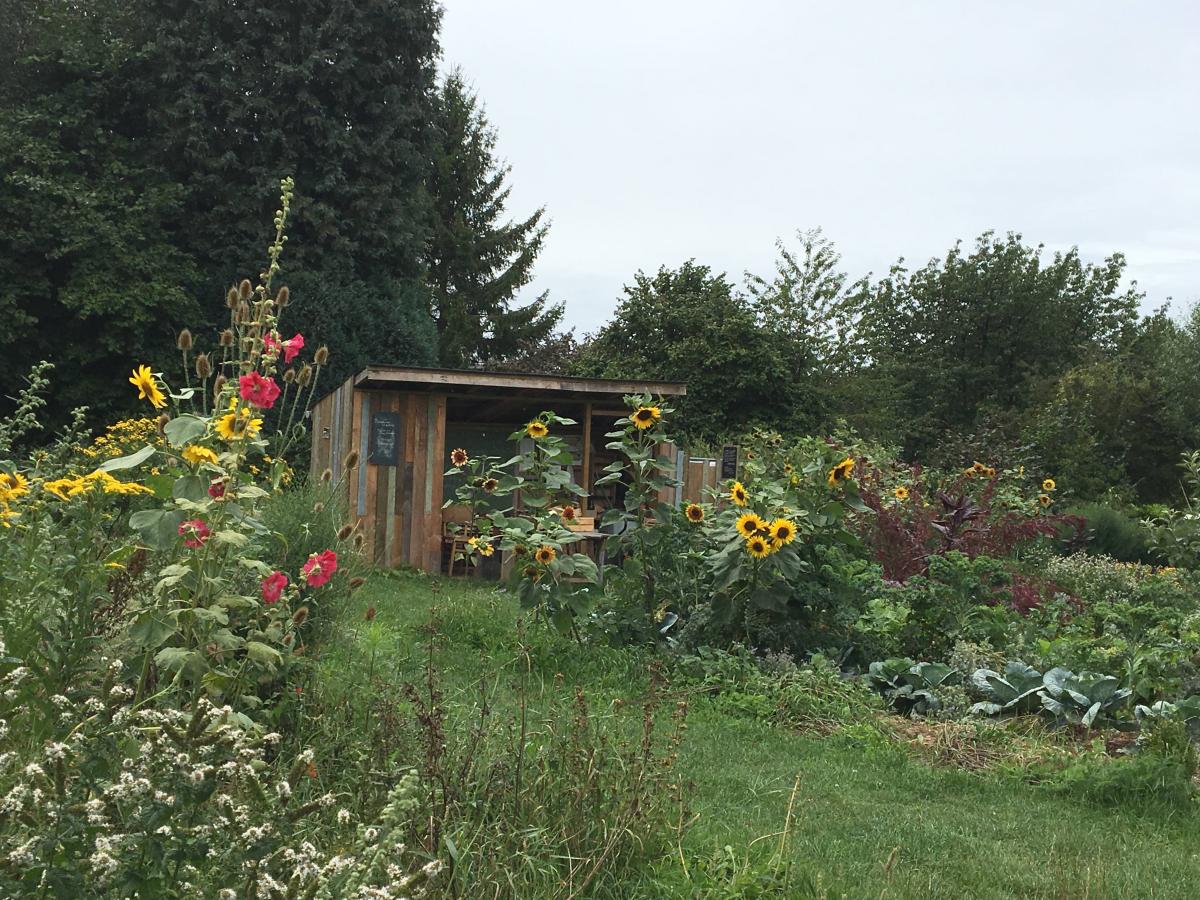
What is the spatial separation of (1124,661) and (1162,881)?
8.05ft

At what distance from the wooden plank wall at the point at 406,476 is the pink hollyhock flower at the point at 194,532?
29.5 ft

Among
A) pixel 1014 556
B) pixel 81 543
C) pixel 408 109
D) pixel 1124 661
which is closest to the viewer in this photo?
pixel 81 543

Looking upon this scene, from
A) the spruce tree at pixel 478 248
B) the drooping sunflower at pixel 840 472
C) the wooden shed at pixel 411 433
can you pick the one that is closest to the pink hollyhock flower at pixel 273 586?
the drooping sunflower at pixel 840 472

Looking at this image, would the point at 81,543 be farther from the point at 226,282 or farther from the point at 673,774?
the point at 226,282

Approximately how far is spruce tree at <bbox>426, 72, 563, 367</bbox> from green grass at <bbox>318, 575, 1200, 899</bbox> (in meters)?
25.6

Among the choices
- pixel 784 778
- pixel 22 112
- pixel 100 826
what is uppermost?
pixel 22 112

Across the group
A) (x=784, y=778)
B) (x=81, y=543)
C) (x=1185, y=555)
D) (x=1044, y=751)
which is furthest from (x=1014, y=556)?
(x=81, y=543)

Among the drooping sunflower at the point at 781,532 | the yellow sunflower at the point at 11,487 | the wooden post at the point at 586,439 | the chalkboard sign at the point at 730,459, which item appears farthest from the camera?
the wooden post at the point at 586,439

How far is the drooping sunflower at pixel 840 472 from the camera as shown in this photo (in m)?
6.05

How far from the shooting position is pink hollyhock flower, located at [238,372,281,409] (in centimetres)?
280

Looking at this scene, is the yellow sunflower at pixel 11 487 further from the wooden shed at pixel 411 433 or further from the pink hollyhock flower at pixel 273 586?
the wooden shed at pixel 411 433

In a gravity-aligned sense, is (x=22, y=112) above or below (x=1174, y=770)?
above

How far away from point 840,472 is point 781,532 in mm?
670

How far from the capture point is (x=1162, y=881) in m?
3.23
